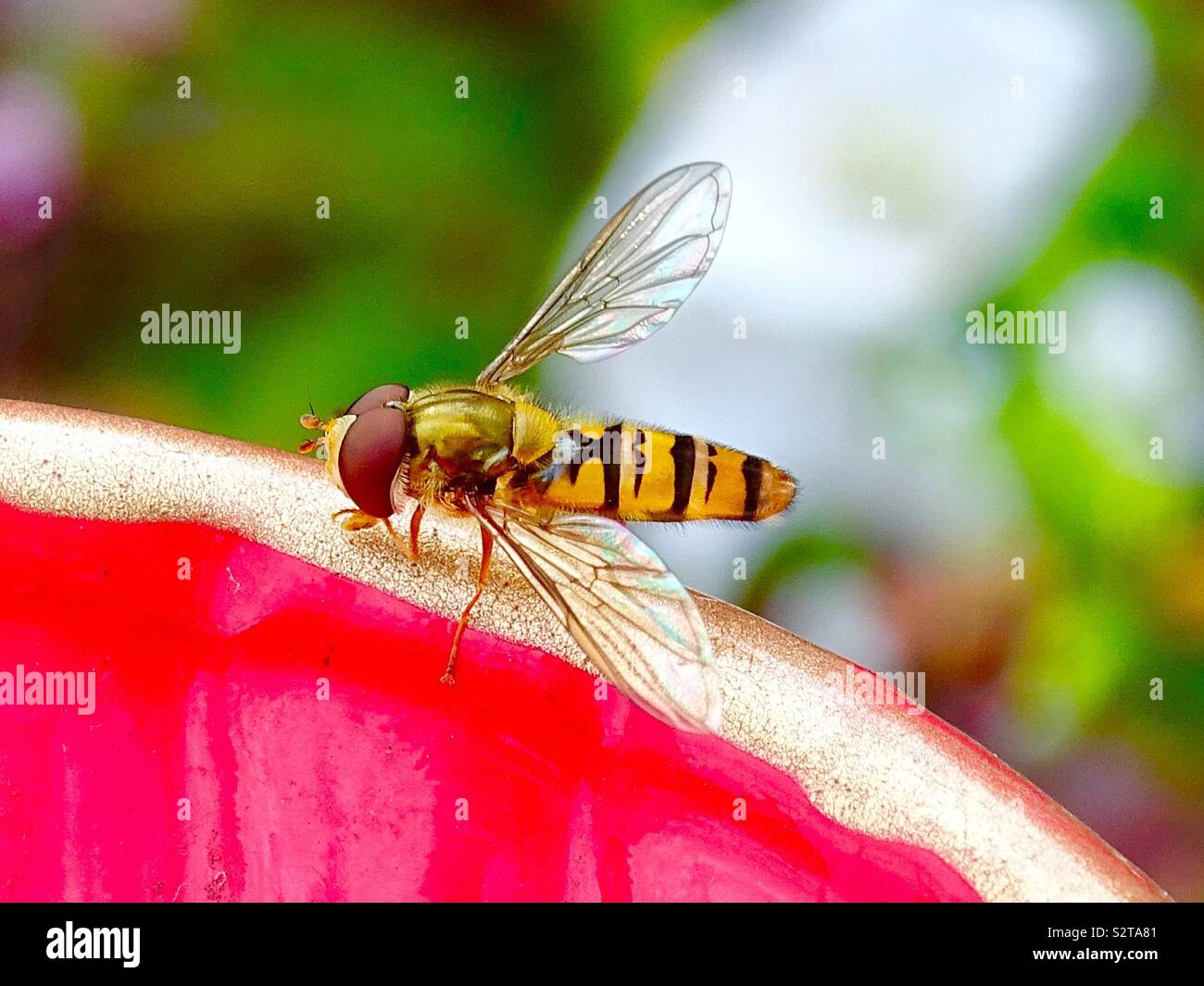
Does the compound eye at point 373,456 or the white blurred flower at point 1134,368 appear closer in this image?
the compound eye at point 373,456

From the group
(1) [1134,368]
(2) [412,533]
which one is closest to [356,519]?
(2) [412,533]

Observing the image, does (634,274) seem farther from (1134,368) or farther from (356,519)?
(1134,368)

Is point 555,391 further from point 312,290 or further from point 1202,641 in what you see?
point 1202,641

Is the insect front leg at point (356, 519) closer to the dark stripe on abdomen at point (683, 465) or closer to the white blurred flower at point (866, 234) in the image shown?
the dark stripe on abdomen at point (683, 465)

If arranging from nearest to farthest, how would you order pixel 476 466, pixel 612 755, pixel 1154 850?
pixel 612 755 → pixel 476 466 → pixel 1154 850

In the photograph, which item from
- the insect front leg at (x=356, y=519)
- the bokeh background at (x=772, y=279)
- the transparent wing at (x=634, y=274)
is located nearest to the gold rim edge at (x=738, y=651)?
the insect front leg at (x=356, y=519)

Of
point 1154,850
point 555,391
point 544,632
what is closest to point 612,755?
point 544,632
